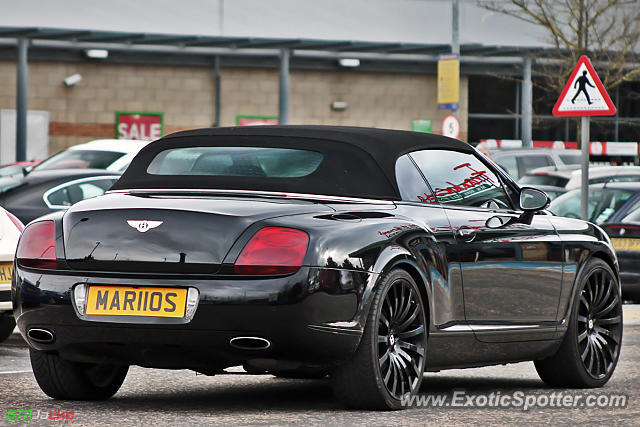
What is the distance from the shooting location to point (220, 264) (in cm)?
585

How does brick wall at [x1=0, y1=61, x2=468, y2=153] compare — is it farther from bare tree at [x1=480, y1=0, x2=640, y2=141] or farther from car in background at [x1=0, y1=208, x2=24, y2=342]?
car in background at [x1=0, y1=208, x2=24, y2=342]

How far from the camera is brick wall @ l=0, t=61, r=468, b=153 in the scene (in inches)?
1455

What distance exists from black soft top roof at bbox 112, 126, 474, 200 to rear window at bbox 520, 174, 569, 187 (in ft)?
41.0

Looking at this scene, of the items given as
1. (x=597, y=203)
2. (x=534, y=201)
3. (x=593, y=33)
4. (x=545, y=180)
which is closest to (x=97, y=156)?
(x=545, y=180)

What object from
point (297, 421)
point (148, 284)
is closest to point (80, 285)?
point (148, 284)

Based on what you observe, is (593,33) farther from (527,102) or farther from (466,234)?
(466,234)

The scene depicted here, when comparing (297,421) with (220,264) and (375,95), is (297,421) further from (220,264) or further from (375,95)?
(375,95)

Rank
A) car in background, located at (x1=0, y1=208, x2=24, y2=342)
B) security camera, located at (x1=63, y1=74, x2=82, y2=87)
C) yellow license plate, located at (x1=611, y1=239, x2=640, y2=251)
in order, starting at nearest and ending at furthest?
1. car in background, located at (x1=0, y1=208, x2=24, y2=342)
2. yellow license plate, located at (x1=611, y1=239, x2=640, y2=251)
3. security camera, located at (x1=63, y1=74, x2=82, y2=87)

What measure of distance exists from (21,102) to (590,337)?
28.6m

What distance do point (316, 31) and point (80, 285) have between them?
32200 millimetres

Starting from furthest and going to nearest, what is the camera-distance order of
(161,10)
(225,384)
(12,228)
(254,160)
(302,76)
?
(302,76)
(161,10)
(12,228)
(225,384)
(254,160)

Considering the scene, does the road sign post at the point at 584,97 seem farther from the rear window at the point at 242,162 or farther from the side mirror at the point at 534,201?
the rear window at the point at 242,162

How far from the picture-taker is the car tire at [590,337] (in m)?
7.86

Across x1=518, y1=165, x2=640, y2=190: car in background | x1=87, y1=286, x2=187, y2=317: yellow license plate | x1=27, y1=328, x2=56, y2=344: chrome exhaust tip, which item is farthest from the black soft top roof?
x1=518, y1=165, x2=640, y2=190: car in background
